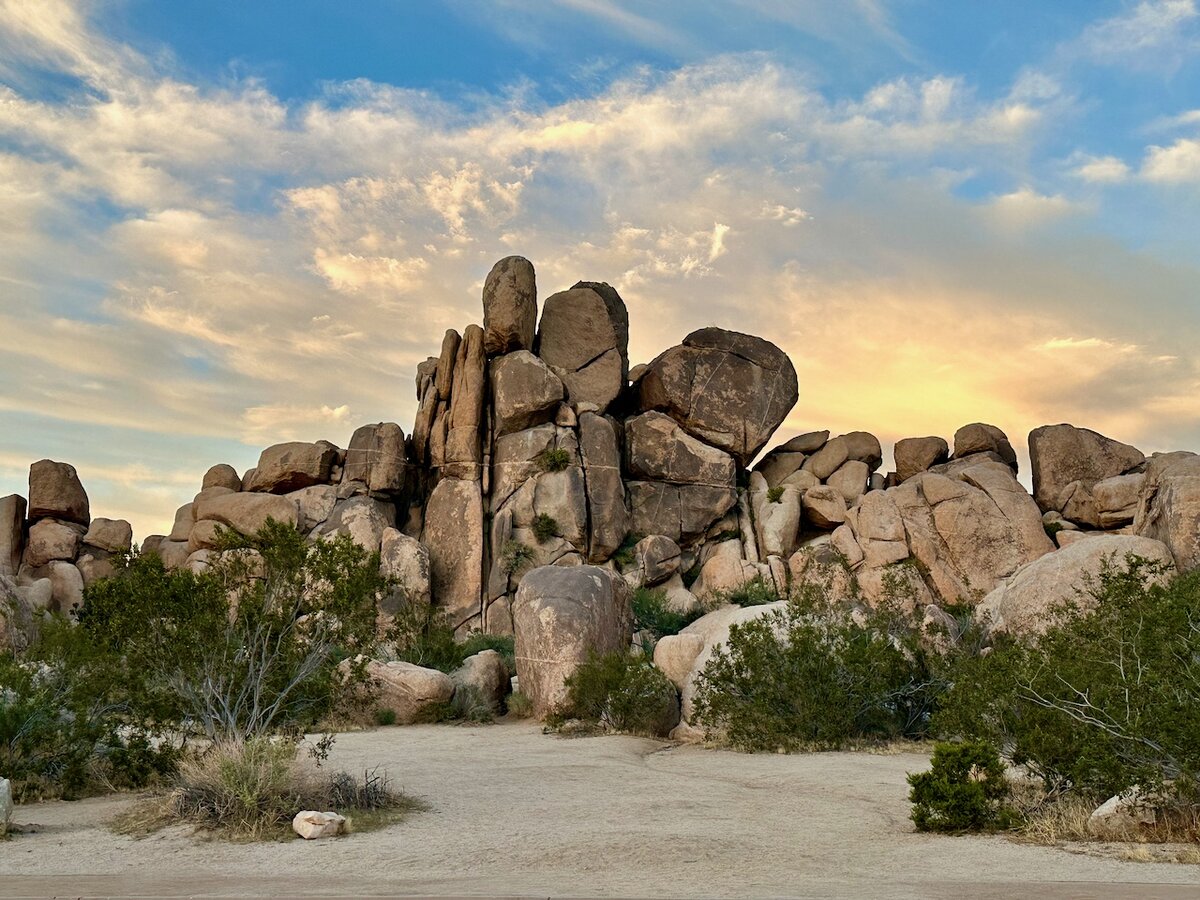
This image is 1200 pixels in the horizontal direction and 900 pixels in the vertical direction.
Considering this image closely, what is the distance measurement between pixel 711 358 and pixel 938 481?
44.0ft

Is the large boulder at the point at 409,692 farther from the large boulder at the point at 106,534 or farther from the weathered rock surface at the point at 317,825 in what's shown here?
the large boulder at the point at 106,534

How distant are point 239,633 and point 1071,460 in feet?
145

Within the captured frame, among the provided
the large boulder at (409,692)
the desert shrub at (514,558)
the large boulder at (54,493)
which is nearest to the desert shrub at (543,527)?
the desert shrub at (514,558)

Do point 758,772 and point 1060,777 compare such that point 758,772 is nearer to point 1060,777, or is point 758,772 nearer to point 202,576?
point 1060,777

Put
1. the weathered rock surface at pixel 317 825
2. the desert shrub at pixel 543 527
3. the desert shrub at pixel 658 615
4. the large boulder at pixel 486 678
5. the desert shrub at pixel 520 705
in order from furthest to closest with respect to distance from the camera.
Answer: the desert shrub at pixel 543 527, the desert shrub at pixel 658 615, the large boulder at pixel 486 678, the desert shrub at pixel 520 705, the weathered rock surface at pixel 317 825

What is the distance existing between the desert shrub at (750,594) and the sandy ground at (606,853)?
88.6 feet

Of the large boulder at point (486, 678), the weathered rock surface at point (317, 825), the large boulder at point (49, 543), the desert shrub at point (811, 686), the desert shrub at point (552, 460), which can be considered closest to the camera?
the weathered rock surface at point (317, 825)

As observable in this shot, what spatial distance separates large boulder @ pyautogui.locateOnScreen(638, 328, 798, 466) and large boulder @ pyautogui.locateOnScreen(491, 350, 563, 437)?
6196 mm

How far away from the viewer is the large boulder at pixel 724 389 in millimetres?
54781

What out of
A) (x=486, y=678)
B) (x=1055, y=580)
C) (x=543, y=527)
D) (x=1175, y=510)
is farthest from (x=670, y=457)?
(x=1055, y=580)

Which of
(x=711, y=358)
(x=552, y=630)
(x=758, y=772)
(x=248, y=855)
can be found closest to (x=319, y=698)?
(x=248, y=855)

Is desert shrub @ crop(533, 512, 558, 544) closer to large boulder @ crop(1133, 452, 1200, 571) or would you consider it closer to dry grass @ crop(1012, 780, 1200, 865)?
large boulder @ crop(1133, 452, 1200, 571)

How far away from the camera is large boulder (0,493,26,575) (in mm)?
51844

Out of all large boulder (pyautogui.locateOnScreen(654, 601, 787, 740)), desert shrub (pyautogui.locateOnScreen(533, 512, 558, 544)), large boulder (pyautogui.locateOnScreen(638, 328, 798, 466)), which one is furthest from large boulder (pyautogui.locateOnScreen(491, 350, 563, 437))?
large boulder (pyautogui.locateOnScreen(654, 601, 787, 740))
